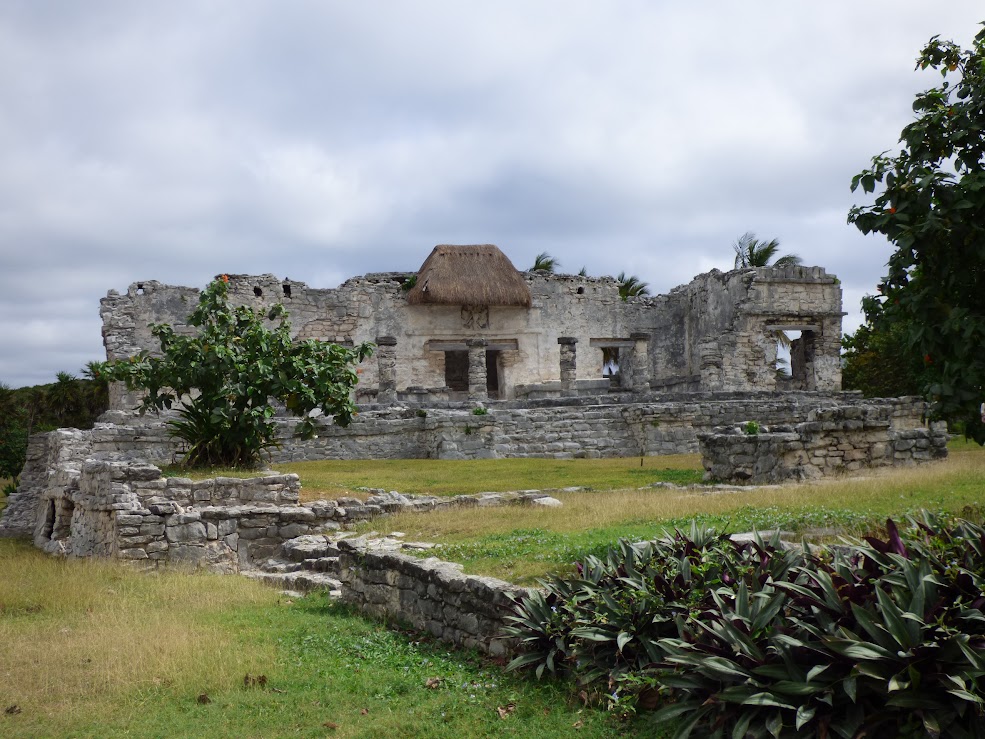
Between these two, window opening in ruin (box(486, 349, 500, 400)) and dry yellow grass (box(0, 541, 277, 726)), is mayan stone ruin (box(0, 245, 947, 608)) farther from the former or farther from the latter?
dry yellow grass (box(0, 541, 277, 726))

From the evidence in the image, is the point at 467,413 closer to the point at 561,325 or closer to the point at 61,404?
the point at 561,325

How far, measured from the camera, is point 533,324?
101 ft

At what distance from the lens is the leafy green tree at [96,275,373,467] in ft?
39.4

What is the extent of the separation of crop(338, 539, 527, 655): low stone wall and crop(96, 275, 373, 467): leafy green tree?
4.85 meters

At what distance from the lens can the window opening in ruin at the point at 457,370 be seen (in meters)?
33.3

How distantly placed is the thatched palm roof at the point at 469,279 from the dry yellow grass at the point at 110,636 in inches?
820

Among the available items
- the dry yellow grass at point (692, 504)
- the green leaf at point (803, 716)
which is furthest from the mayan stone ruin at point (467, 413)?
the green leaf at point (803, 716)

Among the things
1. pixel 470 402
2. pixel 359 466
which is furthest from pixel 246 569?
pixel 470 402

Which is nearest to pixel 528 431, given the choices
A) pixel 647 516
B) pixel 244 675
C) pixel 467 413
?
pixel 467 413

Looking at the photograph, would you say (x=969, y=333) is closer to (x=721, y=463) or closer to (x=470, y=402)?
(x=721, y=463)

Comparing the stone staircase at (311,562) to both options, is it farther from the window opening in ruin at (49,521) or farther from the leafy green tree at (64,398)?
the leafy green tree at (64,398)

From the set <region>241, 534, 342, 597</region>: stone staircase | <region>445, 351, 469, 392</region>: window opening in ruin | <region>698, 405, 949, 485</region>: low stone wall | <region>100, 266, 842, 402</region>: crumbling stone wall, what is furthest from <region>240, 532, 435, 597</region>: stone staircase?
<region>445, 351, 469, 392</region>: window opening in ruin

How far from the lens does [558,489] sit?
12211mm

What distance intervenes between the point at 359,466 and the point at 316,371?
4.56m
